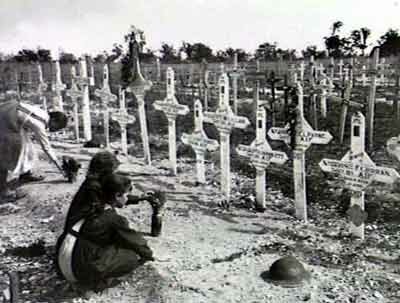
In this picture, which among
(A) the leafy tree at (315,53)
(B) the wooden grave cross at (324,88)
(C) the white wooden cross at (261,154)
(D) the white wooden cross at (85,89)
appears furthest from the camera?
(A) the leafy tree at (315,53)

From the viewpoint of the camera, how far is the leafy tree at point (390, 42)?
14897 millimetres

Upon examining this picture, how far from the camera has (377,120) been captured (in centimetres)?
1174

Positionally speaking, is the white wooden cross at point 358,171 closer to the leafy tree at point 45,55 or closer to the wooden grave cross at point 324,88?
the wooden grave cross at point 324,88

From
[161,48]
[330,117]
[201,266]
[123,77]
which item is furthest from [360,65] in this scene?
[201,266]

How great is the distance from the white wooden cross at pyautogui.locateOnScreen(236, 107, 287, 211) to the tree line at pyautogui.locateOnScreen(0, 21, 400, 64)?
8.05 metres

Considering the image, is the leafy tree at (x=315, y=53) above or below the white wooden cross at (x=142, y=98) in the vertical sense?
above

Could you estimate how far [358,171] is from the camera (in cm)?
504

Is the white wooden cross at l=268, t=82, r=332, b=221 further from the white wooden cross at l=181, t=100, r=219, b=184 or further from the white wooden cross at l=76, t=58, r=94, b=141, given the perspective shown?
the white wooden cross at l=76, t=58, r=94, b=141

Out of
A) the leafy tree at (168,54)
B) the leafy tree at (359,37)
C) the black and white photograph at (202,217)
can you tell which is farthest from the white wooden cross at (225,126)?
the leafy tree at (168,54)

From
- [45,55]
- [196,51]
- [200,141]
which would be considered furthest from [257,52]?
[200,141]

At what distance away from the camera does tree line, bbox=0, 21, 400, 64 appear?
15.3 metres

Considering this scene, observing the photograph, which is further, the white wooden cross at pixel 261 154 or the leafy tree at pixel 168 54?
the leafy tree at pixel 168 54

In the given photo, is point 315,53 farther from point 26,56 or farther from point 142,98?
point 142,98

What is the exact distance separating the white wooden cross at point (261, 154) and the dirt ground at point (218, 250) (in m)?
0.25
